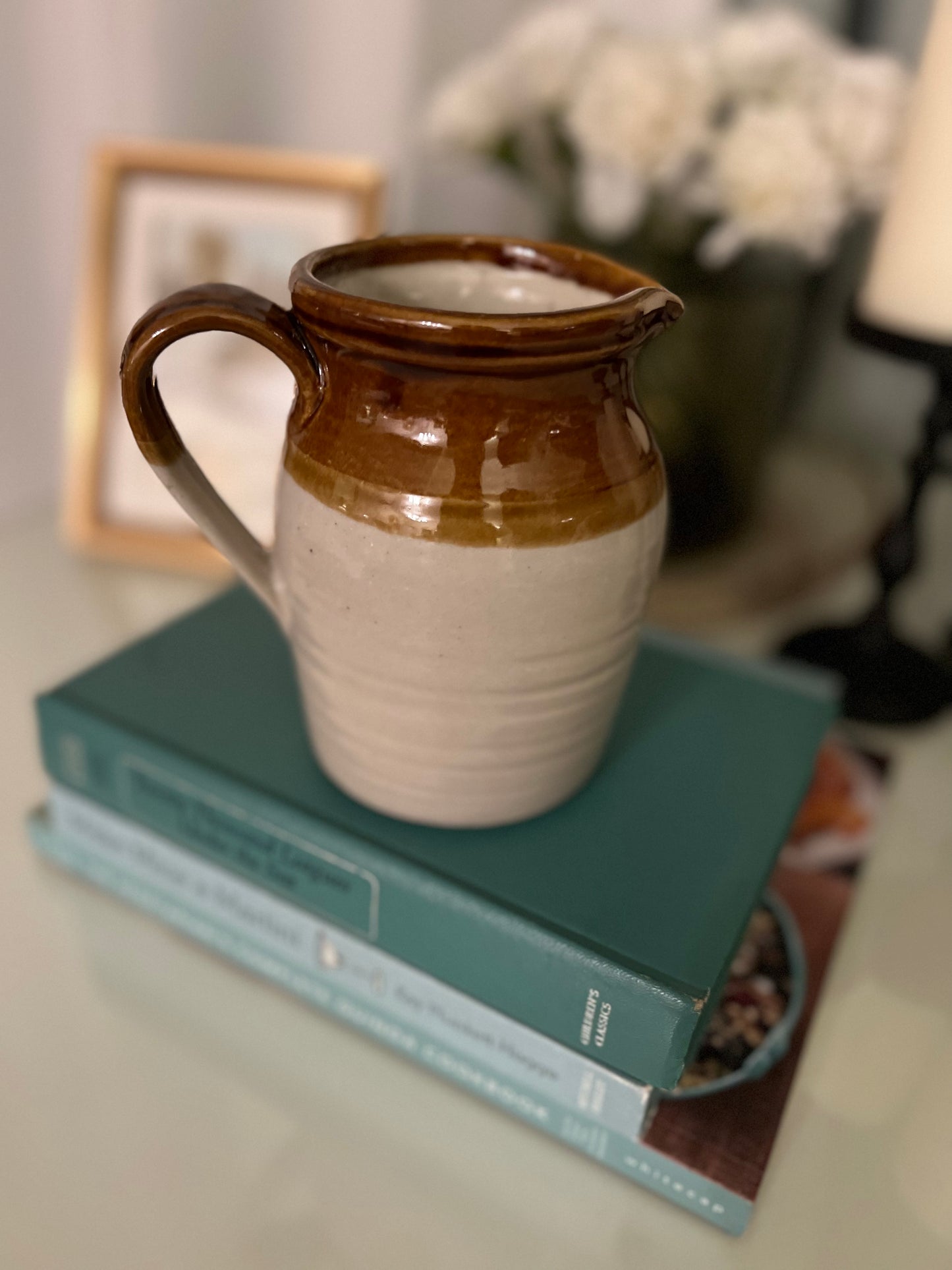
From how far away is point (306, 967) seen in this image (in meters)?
0.45

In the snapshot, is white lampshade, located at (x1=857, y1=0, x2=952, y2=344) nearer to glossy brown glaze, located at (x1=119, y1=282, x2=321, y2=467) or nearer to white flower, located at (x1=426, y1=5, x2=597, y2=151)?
white flower, located at (x1=426, y1=5, x2=597, y2=151)

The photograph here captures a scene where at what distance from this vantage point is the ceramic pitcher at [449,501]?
0.33 meters

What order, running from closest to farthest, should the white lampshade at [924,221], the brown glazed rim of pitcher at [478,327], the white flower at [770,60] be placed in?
the brown glazed rim of pitcher at [478,327], the white lampshade at [924,221], the white flower at [770,60]

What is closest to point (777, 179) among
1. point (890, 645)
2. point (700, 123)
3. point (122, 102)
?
point (700, 123)

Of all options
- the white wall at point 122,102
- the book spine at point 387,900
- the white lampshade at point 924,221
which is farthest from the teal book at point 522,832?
the white wall at point 122,102

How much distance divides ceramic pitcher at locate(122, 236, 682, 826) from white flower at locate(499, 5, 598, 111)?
34cm

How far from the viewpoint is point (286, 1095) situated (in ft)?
1.38

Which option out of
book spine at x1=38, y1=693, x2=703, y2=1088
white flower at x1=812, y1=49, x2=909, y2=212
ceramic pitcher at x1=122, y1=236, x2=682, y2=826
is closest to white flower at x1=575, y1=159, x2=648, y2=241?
white flower at x1=812, y1=49, x2=909, y2=212

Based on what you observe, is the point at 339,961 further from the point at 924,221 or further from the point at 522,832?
the point at 924,221

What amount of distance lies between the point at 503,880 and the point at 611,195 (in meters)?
0.47

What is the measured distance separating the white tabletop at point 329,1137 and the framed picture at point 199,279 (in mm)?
308

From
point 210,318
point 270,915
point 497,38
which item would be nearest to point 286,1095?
point 270,915

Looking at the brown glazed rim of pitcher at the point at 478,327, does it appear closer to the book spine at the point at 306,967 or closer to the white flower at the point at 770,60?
the book spine at the point at 306,967

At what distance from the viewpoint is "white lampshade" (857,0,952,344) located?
54cm
